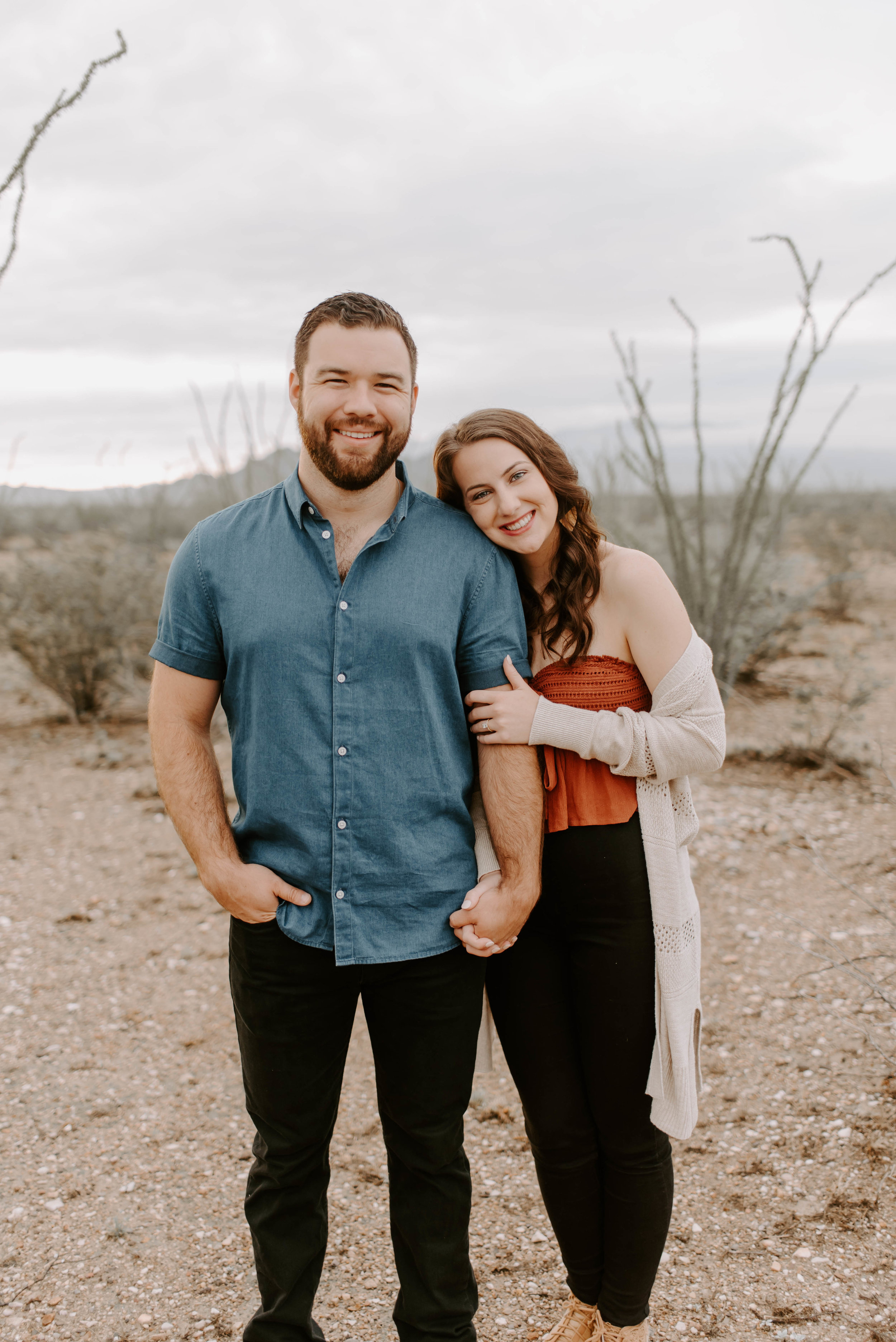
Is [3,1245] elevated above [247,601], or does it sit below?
below

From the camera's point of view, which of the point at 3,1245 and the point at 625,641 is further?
the point at 3,1245

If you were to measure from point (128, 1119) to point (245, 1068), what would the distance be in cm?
131

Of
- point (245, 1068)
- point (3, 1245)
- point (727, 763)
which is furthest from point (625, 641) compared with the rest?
point (727, 763)

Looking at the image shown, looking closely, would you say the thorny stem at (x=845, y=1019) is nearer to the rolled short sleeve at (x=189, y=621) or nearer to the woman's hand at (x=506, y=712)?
the woman's hand at (x=506, y=712)

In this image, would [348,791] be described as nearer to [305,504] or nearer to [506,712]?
[506,712]

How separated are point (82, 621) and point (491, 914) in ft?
21.5

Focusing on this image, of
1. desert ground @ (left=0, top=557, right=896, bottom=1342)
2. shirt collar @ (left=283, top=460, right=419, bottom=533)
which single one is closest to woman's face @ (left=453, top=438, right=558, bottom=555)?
shirt collar @ (left=283, top=460, right=419, bottom=533)

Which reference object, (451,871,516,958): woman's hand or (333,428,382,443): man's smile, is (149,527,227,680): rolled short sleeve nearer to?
(333,428,382,443): man's smile

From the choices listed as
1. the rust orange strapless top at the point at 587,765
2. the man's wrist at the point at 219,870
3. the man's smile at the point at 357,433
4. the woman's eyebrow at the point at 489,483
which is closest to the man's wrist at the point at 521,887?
the rust orange strapless top at the point at 587,765

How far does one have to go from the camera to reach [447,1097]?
6.42 feet

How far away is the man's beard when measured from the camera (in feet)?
6.20

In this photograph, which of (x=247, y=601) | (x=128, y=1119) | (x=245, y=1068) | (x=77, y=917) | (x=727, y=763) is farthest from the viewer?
(x=727, y=763)

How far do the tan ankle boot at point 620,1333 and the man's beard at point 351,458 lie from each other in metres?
1.92

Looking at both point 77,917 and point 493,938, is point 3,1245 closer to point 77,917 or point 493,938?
point 493,938
